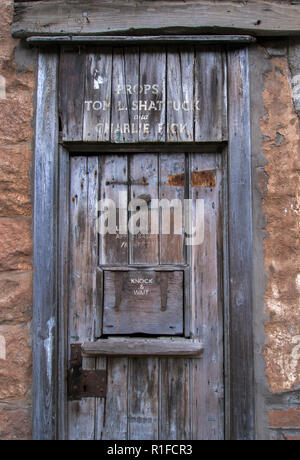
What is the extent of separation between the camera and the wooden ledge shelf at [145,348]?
5.59ft

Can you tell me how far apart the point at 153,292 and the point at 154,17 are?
4.33ft

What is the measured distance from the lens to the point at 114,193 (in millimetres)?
1810

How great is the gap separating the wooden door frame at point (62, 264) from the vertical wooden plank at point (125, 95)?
11.1 inches

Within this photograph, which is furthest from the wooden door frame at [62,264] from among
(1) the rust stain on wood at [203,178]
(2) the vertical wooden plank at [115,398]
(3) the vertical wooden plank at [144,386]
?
(3) the vertical wooden plank at [144,386]

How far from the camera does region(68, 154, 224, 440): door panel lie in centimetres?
175

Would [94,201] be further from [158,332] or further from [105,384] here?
[105,384]

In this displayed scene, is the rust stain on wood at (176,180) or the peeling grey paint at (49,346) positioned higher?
the rust stain on wood at (176,180)

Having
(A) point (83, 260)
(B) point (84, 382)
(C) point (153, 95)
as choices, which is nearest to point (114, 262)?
(A) point (83, 260)

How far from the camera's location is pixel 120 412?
1755 millimetres

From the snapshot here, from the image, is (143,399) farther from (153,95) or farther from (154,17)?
(154,17)

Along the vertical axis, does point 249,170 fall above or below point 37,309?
above

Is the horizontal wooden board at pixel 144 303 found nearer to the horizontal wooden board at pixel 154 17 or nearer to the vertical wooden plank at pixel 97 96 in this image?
the vertical wooden plank at pixel 97 96

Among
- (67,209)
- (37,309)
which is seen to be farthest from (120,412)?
(67,209)

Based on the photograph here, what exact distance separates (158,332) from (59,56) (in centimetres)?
145
